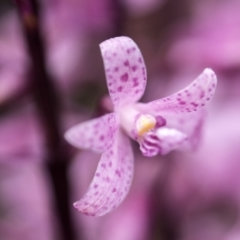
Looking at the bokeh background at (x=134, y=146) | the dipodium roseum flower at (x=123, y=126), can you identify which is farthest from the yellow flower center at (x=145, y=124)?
the bokeh background at (x=134, y=146)

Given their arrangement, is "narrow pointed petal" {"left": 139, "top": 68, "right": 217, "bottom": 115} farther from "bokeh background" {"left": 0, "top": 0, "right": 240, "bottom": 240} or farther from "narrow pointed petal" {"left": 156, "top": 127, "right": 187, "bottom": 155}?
"bokeh background" {"left": 0, "top": 0, "right": 240, "bottom": 240}

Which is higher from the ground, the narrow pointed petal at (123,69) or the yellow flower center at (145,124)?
the narrow pointed petal at (123,69)

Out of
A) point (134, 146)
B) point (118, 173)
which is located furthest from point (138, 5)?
point (118, 173)

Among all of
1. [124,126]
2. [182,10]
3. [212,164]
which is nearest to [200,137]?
[124,126]

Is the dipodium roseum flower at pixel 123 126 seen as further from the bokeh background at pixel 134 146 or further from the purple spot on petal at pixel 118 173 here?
the bokeh background at pixel 134 146

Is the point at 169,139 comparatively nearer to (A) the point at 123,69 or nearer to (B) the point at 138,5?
(A) the point at 123,69

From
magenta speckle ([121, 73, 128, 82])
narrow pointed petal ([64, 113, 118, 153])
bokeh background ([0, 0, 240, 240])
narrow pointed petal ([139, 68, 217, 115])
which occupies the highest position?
magenta speckle ([121, 73, 128, 82])

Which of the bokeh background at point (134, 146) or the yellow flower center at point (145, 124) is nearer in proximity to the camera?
the yellow flower center at point (145, 124)

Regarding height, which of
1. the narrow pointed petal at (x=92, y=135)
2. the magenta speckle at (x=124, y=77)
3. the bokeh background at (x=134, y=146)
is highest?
the magenta speckle at (x=124, y=77)

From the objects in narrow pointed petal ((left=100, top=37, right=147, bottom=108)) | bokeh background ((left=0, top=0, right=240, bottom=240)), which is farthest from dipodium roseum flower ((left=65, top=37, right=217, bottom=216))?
bokeh background ((left=0, top=0, right=240, bottom=240))
